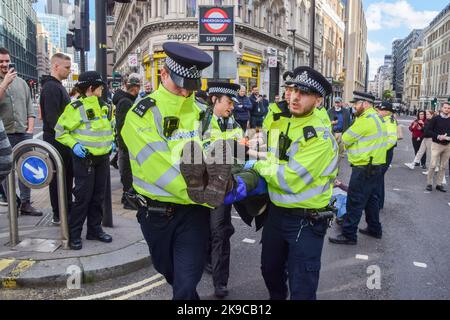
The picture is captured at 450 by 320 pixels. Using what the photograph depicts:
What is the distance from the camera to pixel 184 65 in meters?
2.65

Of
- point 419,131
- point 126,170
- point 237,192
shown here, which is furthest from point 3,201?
point 419,131

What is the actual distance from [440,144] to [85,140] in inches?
333

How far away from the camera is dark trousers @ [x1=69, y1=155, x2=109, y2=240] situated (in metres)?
4.59

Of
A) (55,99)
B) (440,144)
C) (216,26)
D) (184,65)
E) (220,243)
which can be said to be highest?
(216,26)

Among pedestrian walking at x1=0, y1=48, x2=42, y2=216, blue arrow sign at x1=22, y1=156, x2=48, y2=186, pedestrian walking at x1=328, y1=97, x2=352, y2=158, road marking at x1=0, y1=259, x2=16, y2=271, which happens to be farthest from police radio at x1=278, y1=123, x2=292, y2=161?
pedestrian walking at x1=328, y1=97, x2=352, y2=158

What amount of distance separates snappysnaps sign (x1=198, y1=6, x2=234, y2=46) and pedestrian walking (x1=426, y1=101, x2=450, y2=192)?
520 centimetres

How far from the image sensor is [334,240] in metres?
5.61

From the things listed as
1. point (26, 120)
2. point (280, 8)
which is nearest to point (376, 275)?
point (26, 120)

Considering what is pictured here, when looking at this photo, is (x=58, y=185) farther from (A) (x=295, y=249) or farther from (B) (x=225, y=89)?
(A) (x=295, y=249)

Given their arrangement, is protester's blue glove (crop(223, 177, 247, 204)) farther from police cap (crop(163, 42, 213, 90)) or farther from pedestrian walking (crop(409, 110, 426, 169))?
pedestrian walking (crop(409, 110, 426, 169))

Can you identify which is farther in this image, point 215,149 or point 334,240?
point 334,240

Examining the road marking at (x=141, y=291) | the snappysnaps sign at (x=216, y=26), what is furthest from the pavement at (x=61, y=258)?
the snappysnaps sign at (x=216, y=26)

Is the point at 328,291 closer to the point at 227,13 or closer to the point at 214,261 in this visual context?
the point at 214,261
